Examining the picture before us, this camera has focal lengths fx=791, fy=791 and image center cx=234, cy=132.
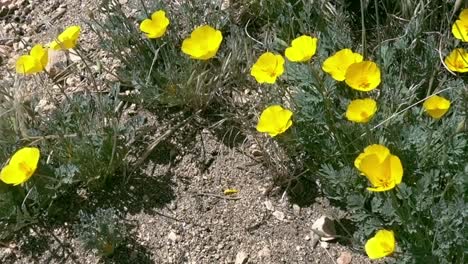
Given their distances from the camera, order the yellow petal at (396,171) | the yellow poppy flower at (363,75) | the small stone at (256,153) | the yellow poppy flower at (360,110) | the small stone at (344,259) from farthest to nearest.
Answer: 1. the small stone at (256,153)
2. the small stone at (344,259)
3. the yellow poppy flower at (363,75)
4. the yellow poppy flower at (360,110)
5. the yellow petal at (396,171)

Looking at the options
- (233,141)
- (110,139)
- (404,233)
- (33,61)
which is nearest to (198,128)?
(233,141)

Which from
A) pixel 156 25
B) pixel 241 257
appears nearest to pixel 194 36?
pixel 156 25

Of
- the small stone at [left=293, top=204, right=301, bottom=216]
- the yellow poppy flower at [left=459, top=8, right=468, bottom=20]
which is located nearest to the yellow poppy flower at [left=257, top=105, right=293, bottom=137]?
the small stone at [left=293, top=204, right=301, bottom=216]

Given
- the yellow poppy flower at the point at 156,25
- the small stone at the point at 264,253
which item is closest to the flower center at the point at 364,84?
the small stone at the point at 264,253

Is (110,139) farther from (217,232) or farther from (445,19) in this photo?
(445,19)

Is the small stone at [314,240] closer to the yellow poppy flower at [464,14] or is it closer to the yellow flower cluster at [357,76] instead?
the yellow flower cluster at [357,76]

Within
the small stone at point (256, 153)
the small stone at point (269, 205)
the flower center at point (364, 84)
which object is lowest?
the small stone at point (269, 205)

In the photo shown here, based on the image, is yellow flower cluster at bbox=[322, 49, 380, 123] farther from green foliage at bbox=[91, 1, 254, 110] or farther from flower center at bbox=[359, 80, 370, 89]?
green foliage at bbox=[91, 1, 254, 110]
